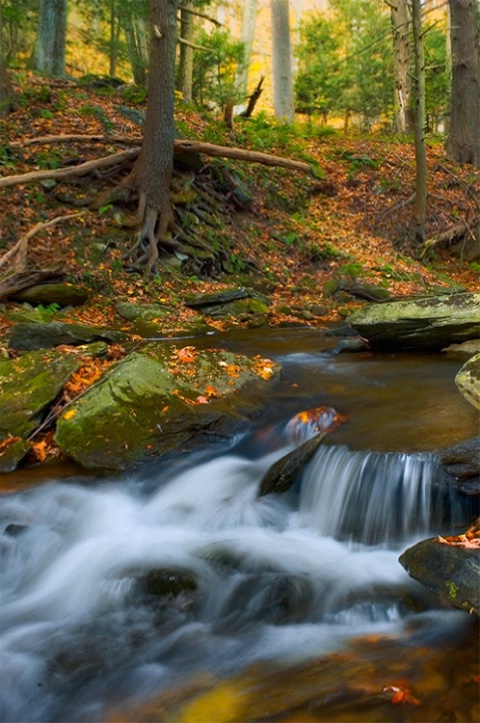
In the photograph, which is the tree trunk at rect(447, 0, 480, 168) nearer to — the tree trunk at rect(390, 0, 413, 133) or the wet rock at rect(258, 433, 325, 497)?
the tree trunk at rect(390, 0, 413, 133)

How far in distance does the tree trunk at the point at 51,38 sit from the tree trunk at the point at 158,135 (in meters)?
6.76

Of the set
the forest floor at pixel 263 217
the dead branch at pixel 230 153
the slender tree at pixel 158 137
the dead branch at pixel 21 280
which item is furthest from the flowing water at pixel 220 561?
the dead branch at pixel 230 153

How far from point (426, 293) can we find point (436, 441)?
756 cm

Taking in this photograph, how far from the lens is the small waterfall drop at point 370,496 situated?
4316 mm

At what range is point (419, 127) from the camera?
12.3 m

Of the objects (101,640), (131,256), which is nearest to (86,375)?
(101,640)

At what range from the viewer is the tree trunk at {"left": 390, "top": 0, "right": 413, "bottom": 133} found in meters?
18.7

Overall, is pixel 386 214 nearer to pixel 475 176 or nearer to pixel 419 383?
pixel 475 176

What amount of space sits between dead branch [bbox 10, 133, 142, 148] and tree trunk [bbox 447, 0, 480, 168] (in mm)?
9423

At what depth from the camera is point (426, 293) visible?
11570 mm

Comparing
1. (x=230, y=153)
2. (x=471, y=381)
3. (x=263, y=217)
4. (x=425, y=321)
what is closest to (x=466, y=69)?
(x=263, y=217)

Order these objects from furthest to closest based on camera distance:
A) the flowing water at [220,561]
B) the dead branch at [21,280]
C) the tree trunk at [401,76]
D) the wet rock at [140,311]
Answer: the tree trunk at [401,76], the wet rock at [140,311], the dead branch at [21,280], the flowing water at [220,561]

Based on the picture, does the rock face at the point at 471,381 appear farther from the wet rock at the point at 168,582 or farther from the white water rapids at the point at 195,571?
the wet rock at the point at 168,582

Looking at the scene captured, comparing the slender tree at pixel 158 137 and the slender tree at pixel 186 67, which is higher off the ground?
the slender tree at pixel 186 67
